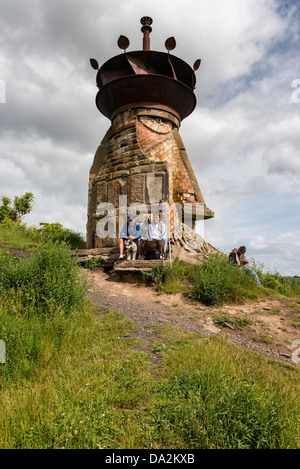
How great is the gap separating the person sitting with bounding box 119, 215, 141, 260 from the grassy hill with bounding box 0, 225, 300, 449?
3.31m

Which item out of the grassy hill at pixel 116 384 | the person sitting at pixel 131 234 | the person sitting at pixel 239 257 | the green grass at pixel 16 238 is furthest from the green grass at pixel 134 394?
the green grass at pixel 16 238

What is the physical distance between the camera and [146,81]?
9.26m

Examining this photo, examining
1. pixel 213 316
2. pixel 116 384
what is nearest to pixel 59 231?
pixel 213 316

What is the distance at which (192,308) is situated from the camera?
5.99m

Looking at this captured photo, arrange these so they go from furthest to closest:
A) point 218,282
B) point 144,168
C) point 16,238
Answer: point 16,238, point 144,168, point 218,282

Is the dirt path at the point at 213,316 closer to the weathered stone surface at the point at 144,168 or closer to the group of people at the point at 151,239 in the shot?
the group of people at the point at 151,239

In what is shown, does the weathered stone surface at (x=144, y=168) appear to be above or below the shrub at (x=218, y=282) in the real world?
above

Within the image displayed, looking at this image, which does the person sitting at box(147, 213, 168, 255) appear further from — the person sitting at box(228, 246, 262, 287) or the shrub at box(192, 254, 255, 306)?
the person sitting at box(228, 246, 262, 287)

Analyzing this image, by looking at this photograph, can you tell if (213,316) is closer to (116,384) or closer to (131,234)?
(116,384)

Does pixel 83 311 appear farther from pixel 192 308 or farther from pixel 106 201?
pixel 106 201

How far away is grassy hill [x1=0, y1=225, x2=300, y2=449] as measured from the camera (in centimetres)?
220

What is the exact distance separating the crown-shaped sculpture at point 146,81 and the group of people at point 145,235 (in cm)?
386

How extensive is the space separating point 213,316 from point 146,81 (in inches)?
Result: 288

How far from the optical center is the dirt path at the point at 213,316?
4.54 metres
